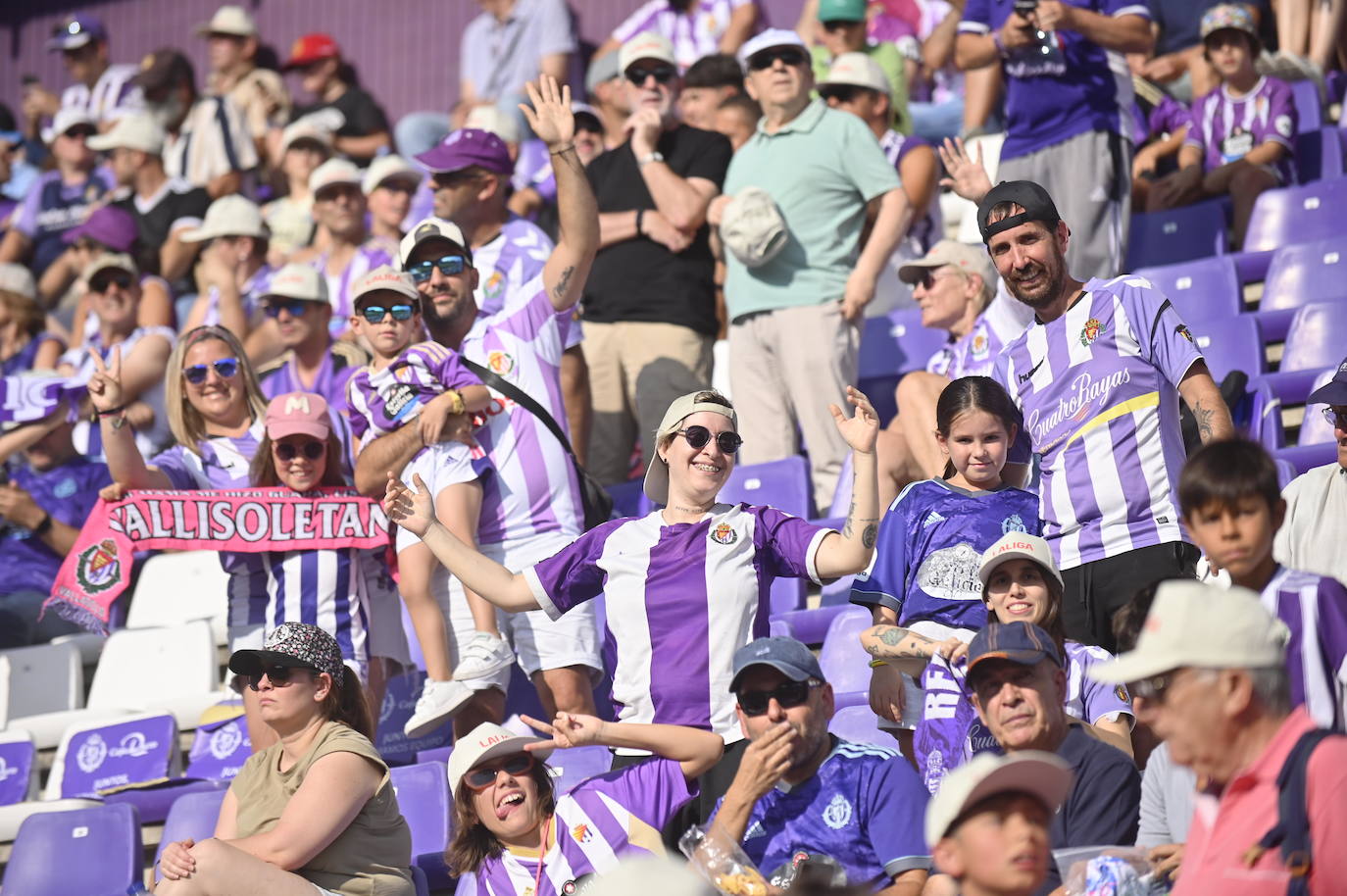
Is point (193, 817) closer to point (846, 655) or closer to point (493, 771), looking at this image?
point (493, 771)

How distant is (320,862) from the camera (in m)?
4.29

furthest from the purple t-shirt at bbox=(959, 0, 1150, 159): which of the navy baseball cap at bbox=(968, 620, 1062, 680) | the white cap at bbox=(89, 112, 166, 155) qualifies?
the white cap at bbox=(89, 112, 166, 155)

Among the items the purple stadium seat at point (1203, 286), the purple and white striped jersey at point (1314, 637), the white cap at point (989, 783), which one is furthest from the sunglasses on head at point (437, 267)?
the white cap at point (989, 783)

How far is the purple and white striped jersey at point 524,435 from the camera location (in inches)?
215

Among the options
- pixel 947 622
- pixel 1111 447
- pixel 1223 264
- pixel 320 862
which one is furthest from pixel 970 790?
pixel 1223 264

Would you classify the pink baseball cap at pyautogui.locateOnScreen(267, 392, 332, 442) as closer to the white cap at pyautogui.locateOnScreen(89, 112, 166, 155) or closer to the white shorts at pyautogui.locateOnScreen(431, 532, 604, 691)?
the white shorts at pyautogui.locateOnScreen(431, 532, 604, 691)

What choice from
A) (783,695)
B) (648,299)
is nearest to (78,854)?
(783,695)

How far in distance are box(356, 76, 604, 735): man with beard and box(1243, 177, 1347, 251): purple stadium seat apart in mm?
3072

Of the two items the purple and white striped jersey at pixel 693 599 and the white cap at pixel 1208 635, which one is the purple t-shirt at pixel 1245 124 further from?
the white cap at pixel 1208 635

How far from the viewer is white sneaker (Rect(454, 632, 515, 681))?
507cm

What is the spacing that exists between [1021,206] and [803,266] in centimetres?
228

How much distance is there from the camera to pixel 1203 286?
6855 millimetres

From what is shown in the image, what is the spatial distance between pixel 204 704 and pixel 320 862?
2142 millimetres

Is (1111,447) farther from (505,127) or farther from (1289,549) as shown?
(505,127)
